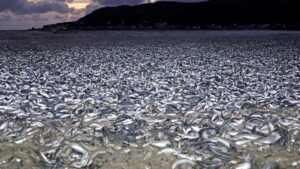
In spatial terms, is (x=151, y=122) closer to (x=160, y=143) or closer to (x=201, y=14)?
(x=160, y=143)

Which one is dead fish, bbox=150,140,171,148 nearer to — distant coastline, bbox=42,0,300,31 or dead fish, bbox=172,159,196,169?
dead fish, bbox=172,159,196,169

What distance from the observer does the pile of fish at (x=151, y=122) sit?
21.4 feet

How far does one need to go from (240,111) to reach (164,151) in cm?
343

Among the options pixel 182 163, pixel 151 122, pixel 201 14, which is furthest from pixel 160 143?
pixel 201 14

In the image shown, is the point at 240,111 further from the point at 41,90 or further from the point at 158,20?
the point at 158,20

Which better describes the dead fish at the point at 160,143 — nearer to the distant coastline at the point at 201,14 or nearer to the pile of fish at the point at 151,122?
the pile of fish at the point at 151,122

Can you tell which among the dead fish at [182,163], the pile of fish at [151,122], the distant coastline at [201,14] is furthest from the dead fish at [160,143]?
A: the distant coastline at [201,14]

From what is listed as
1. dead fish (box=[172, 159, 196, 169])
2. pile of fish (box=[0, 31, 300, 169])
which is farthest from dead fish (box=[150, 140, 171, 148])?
dead fish (box=[172, 159, 196, 169])

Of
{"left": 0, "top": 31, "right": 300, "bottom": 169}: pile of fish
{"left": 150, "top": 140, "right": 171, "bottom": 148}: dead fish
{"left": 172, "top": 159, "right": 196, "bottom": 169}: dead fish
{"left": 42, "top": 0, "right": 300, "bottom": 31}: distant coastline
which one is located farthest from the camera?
{"left": 42, "top": 0, "right": 300, "bottom": 31}: distant coastline

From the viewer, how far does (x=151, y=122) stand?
8.27 meters

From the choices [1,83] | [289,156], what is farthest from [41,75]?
[289,156]

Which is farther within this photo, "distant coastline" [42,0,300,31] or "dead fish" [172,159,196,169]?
"distant coastline" [42,0,300,31]

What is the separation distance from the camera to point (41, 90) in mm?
12242

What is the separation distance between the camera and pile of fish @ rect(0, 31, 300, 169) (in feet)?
21.4
